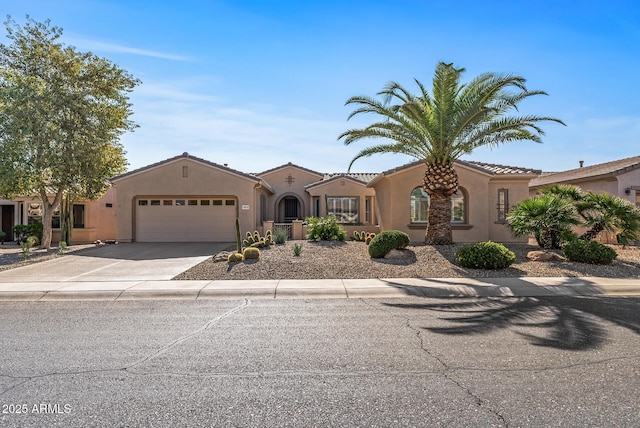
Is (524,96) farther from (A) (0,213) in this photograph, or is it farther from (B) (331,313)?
(A) (0,213)

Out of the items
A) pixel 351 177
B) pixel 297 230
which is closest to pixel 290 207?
pixel 351 177

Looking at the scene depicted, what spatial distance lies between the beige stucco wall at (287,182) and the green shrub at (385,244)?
13389 millimetres

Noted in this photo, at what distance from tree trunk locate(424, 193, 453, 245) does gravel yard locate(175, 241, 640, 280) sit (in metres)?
0.53

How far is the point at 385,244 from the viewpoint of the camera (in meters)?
13.2

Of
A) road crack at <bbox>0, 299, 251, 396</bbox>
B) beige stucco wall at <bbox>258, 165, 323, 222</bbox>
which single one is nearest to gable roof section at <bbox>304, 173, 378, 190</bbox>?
beige stucco wall at <bbox>258, 165, 323, 222</bbox>

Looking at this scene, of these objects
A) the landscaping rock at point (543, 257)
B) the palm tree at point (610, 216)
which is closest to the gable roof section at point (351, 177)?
the palm tree at point (610, 216)

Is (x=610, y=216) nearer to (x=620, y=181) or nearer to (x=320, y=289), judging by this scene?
(x=620, y=181)

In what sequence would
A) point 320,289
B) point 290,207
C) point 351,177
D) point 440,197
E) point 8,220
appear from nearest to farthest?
point 320,289
point 440,197
point 351,177
point 8,220
point 290,207

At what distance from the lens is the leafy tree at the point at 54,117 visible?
16594 millimetres

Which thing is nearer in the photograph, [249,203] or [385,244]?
[385,244]

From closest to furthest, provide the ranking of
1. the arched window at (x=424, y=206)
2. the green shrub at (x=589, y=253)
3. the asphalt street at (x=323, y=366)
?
the asphalt street at (x=323, y=366), the green shrub at (x=589, y=253), the arched window at (x=424, y=206)

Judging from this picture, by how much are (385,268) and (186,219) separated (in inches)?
485

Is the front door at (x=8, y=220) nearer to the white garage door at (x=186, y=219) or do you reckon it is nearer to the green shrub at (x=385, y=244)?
the white garage door at (x=186, y=219)

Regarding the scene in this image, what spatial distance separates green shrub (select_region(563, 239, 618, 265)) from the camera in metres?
11.7
